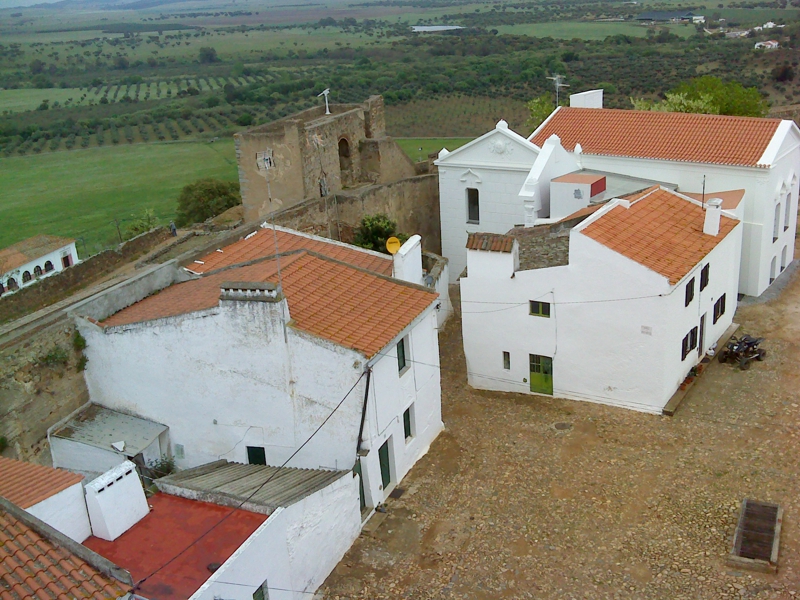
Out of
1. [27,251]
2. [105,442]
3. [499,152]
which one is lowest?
[27,251]

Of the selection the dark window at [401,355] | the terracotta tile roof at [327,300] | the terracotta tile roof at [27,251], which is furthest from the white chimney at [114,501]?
the terracotta tile roof at [27,251]

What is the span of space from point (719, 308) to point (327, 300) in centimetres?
1394

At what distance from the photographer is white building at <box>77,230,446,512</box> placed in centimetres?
1761

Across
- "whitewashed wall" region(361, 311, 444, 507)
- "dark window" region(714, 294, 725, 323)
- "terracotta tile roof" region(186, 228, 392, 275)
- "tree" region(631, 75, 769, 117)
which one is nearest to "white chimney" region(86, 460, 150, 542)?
"whitewashed wall" region(361, 311, 444, 507)

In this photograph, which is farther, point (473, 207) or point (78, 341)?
point (473, 207)

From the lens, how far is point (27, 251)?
1879 inches

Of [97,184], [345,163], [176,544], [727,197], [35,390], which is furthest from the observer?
[97,184]

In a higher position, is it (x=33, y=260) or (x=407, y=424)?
(x=407, y=424)

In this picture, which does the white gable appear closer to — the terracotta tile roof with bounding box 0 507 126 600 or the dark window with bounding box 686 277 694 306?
the dark window with bounding box 686 277 694 306

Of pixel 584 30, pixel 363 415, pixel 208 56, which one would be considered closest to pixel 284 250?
pixel 363 415

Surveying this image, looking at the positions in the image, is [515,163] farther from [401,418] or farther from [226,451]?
[226,451]

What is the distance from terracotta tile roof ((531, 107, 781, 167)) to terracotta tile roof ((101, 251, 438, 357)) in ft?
49.2

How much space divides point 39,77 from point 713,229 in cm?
15086

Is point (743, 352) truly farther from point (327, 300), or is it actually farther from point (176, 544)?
point (176, 544)
